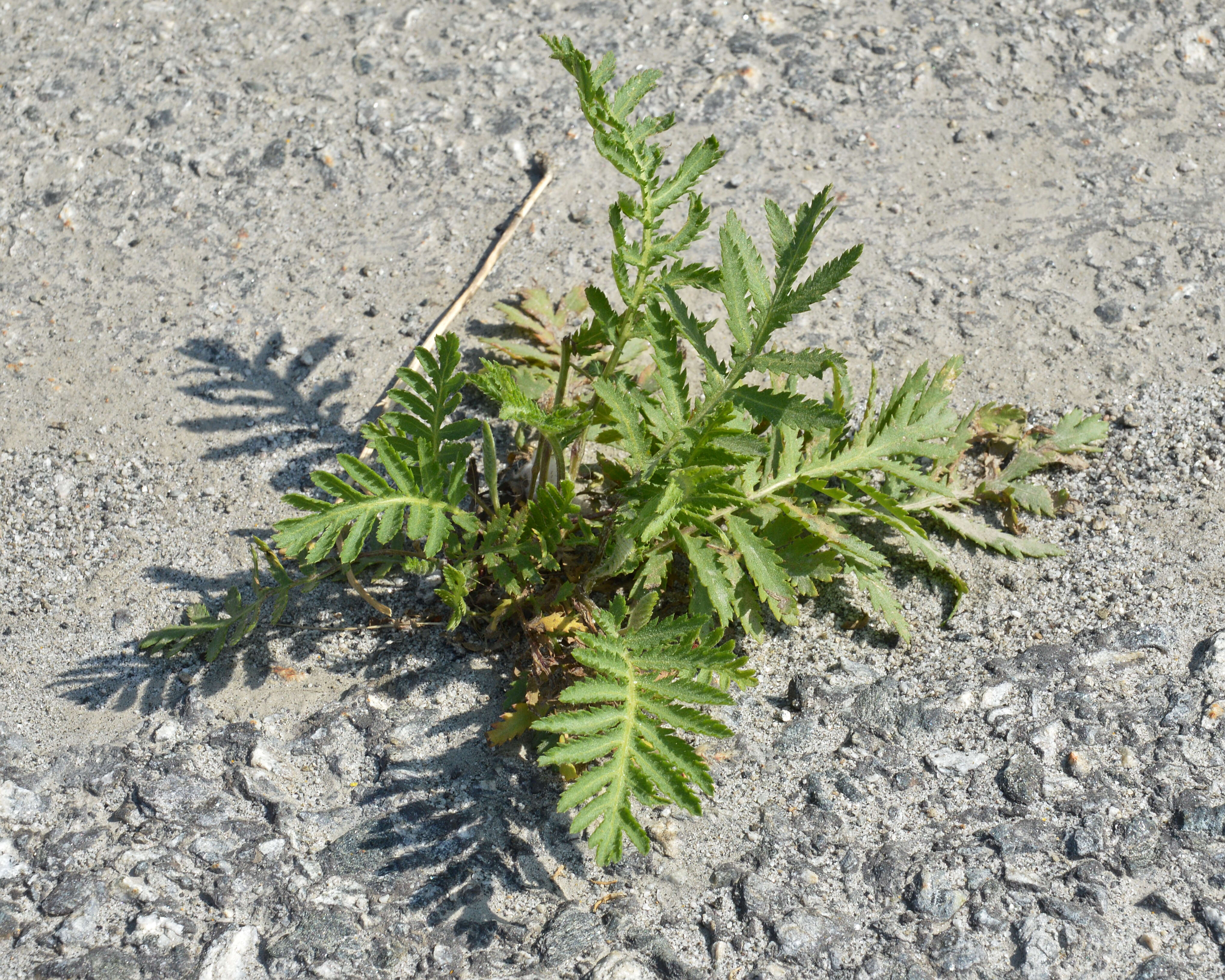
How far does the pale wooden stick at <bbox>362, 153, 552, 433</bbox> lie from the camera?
11.9 ft

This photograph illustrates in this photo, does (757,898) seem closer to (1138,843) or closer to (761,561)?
(761,561)

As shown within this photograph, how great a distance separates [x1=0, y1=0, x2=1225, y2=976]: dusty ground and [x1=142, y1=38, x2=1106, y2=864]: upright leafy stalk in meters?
0.22

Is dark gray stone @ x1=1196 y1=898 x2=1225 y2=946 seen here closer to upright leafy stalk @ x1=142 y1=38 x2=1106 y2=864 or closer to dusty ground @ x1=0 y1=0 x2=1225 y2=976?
dusty ground @ x1=0 y1=0 x2=1225 y2=976

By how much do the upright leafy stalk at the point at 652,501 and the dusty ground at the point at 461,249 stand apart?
218 millimetres

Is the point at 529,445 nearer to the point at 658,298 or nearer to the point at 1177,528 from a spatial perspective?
the point at 658,298

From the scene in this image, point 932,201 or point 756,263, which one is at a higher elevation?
point 932,201

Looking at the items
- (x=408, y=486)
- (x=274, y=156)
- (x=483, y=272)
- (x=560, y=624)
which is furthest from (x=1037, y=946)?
(x=274, y=156)

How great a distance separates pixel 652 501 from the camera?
254 cm

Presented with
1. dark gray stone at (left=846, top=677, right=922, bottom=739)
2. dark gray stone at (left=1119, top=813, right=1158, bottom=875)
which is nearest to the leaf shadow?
dark gray stone at (left=846, top=677, right=922, bottom=739)

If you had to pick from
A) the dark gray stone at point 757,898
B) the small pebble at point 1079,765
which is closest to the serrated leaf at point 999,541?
the small pebble at point 1079,765

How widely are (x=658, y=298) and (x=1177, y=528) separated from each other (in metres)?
1.80

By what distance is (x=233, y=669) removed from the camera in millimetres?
3008

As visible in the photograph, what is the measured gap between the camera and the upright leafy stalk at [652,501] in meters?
2.44

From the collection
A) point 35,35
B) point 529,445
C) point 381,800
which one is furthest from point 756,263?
point 35,35
